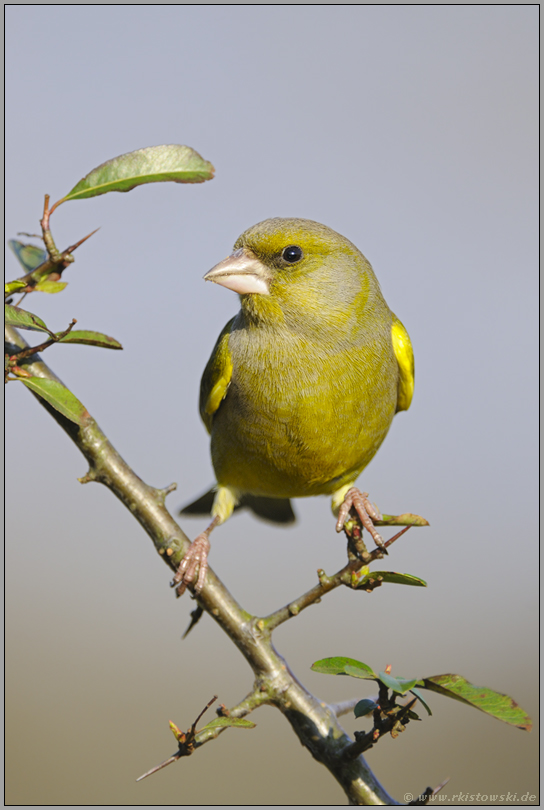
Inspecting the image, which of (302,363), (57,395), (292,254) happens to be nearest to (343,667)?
(57,395)

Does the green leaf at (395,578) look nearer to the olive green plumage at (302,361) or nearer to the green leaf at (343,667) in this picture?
Result: the green leaf at (343,667)

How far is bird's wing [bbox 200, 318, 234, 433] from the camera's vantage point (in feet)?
13.6

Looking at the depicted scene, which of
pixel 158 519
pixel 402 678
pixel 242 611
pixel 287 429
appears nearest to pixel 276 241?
pixel 287 429

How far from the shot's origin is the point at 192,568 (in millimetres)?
3352

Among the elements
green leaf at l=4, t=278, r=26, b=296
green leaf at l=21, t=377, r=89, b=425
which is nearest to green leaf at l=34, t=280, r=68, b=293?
green leaf at l=4, t=278, r=26, b=296

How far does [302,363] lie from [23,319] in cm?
157

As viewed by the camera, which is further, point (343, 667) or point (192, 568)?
point (192, 568)

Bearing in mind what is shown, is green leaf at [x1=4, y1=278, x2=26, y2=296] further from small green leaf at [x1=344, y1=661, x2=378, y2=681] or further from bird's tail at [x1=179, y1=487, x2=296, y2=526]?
bird's tail at [x1=179, y1=487, x2=296, y2=526]

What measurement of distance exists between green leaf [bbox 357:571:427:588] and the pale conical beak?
6.11 feet

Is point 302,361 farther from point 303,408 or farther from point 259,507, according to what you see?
point 259,507

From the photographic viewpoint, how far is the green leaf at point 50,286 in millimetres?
2861

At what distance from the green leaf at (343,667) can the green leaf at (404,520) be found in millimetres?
474

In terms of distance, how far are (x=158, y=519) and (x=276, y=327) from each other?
1.23 meters

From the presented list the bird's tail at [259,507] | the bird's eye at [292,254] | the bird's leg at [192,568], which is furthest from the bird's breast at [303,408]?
the bird's tail at [259,507]
